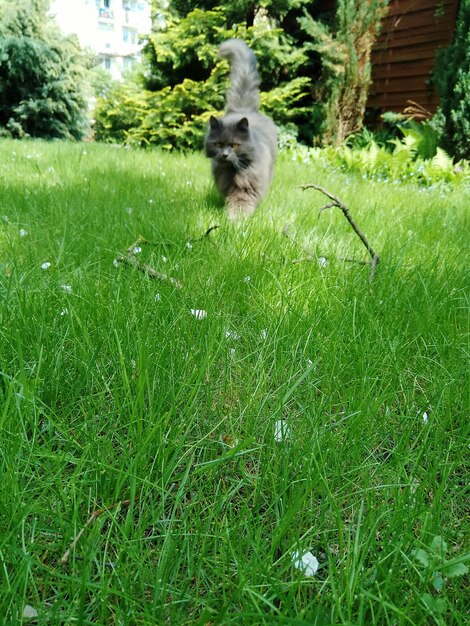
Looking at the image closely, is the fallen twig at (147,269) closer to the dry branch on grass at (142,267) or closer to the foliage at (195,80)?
the dry branch on grass at (142,267)

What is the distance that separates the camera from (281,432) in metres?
1.00

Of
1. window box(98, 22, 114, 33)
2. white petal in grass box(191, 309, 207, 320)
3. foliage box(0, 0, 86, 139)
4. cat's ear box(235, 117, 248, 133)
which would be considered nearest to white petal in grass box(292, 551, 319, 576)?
white petal in grass box(191, 309, 207, 320)

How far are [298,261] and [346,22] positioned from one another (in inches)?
318

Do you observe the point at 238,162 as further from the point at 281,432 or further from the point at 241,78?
the point at 281,432

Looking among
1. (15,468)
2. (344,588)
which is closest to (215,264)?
(15,468)

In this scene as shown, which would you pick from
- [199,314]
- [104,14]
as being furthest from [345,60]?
[104,14]

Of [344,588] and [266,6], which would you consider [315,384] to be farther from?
[266,6]

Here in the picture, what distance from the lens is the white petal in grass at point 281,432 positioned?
3.27 ft

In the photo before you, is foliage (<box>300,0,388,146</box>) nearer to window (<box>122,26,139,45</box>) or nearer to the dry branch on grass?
the dry branch on grass

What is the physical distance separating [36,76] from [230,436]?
1208cm

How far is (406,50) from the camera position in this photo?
327 inches

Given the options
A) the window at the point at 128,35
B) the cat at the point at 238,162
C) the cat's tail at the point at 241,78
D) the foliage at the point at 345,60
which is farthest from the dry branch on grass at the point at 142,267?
the window at the point at 128,35

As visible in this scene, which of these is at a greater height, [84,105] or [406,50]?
[406,50]

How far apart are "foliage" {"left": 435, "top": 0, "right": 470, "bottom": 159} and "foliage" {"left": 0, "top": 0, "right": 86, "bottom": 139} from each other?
A: 8.49 m
